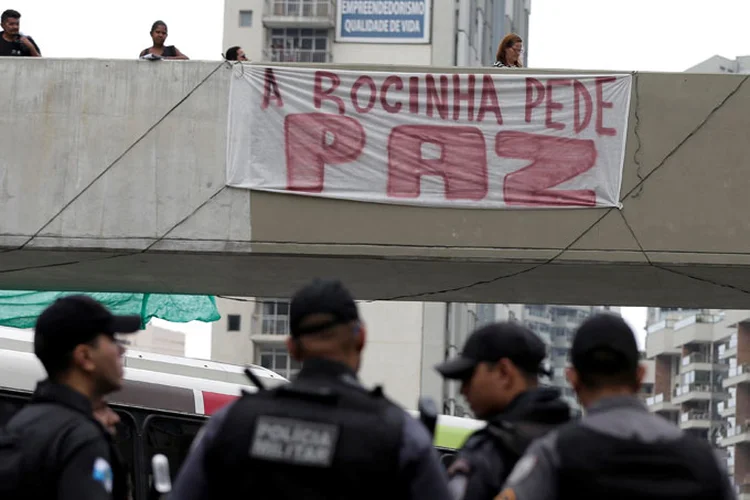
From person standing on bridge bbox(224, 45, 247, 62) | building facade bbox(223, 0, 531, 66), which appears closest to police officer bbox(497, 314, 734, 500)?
person standing on bridge bbox(224, 45, 247, 62)

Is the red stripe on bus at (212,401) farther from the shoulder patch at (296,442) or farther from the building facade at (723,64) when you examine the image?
the building facade at (723,64)

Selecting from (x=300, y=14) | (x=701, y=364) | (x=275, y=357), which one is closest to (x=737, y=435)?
(x=701, y=364)

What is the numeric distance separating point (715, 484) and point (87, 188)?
12103mm

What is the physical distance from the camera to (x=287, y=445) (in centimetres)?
432

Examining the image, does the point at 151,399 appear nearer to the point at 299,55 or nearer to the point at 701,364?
the point at 299,55

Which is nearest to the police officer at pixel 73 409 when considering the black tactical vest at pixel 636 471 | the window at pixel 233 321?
the black tactical vest at pixel 636 471

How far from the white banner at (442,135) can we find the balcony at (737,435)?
82330 mm

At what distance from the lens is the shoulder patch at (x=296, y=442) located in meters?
4.29

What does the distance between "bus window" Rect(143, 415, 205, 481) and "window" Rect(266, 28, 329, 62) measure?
195 feet

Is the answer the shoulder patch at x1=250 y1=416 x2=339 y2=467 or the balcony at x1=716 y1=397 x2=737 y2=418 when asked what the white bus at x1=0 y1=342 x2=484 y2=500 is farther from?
the balcony at x1=716 y1=397 x2=737 y2=418

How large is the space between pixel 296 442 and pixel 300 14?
222ft

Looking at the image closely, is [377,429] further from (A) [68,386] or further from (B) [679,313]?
(B) [679,313]

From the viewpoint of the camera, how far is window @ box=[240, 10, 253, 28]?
71500 millimetres

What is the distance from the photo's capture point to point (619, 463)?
4.29 m
